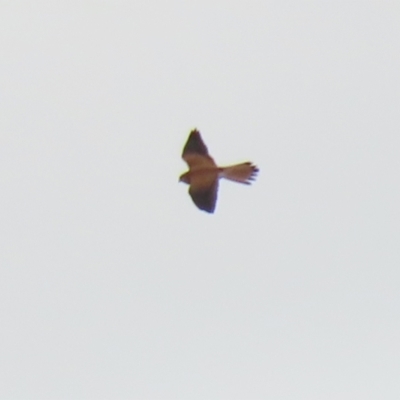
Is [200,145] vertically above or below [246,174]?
above

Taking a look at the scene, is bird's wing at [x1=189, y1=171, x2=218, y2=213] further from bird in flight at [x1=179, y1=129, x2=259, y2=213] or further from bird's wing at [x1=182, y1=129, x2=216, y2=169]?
bird's wing at [x1=182, y1=129, x2=216, y2=169]

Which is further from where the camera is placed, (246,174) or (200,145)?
(200,145)

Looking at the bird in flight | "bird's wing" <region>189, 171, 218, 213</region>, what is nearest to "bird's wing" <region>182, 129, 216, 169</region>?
the bird in flight

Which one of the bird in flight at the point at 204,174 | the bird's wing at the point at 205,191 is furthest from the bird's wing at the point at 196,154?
the bird's wing at the point at 205,191

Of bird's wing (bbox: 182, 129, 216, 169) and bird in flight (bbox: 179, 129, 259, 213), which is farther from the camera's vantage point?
bird's wing (bbox: 182, 129, 216, 169)

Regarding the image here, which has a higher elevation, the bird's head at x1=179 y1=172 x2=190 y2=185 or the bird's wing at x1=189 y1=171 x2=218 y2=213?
the bird's head at x1=179 y1=172 x2=190 y2=185

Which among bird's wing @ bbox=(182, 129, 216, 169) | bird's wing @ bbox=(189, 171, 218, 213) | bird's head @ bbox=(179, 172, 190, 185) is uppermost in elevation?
bird's wing @ bbox=(182, 129, 216, 169)

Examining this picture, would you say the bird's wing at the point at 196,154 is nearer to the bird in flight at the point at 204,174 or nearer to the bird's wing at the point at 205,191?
the bird in flight at the point at 204,174

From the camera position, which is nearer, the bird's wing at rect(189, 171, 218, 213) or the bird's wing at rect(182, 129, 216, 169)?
the bird's wing at rect(189, 171, 218, 213)
